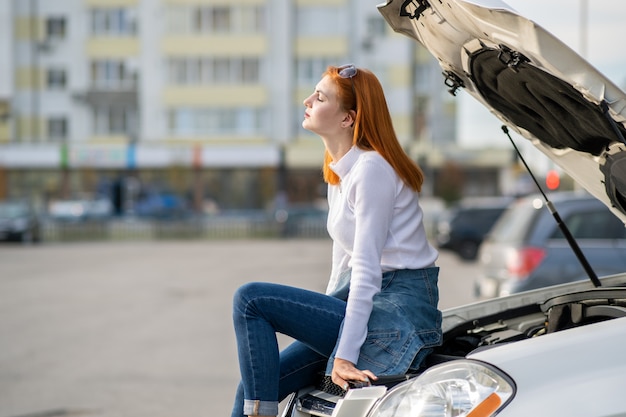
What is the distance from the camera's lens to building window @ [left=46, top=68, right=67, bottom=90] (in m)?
52.2

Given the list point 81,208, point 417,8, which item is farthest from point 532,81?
point 81,208

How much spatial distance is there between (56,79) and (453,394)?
52.7 m

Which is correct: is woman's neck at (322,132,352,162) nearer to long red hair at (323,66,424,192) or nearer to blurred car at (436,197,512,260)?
long red hair at (323,66,424,192)

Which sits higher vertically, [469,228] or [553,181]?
[553,181]

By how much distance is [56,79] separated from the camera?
52156 millimetres

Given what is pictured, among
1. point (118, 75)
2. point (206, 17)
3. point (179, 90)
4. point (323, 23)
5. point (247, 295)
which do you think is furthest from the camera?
point (118, 75)

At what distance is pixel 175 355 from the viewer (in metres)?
8.75

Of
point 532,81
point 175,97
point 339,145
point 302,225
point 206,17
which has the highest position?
point 206,17

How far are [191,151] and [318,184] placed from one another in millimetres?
7719

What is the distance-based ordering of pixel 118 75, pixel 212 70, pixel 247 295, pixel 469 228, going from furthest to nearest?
pixel 118 75, pixel 212 70, pixel 469 228, pixel 247 295

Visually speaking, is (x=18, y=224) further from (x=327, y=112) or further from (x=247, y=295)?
(x=247, y=295)

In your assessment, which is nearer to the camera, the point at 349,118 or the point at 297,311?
the point at 297,311

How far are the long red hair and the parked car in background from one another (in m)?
6.08

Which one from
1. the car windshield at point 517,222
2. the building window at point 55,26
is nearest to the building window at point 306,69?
the building window at point 55,26
